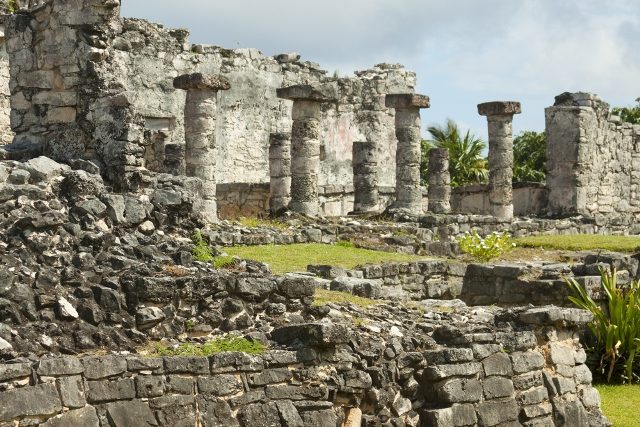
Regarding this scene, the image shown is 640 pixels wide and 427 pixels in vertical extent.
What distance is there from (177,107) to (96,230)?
56.9 feet

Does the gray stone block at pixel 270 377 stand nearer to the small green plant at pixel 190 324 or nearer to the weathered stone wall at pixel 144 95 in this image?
the small green plant at pixel 190 324

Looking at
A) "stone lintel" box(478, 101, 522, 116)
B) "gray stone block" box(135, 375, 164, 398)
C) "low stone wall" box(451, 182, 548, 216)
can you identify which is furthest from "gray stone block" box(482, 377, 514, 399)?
"low stone wall" box(451, 182, 548, 216)

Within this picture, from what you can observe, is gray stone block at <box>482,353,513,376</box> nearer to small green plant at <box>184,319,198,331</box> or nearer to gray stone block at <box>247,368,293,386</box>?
gray stone block at <box>247,368,293,386</box>

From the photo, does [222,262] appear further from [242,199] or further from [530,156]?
[530,156]

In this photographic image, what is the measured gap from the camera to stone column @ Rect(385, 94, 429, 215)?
2539 centimetres

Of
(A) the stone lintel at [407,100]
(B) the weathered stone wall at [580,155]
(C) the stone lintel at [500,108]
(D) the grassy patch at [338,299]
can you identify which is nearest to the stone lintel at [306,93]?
(A) the stone lintel at [407,100]

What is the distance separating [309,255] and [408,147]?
9363mm

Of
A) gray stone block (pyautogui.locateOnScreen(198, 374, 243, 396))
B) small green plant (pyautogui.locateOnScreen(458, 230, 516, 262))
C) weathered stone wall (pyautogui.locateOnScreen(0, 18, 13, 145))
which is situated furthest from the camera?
weathered stone wall (pyautogui.locateOnScreen(0, 18, 13, 145))

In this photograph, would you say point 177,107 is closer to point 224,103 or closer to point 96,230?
point 224,103

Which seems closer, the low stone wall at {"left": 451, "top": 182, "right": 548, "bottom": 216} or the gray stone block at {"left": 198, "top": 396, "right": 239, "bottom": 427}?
the gray stone block at {"left": 198, "top": 396, "right": 239, "bottom": 427}

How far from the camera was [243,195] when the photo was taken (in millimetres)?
25016

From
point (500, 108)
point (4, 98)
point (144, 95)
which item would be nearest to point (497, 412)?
point (4, 98)

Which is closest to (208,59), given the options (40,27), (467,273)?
(467,273)

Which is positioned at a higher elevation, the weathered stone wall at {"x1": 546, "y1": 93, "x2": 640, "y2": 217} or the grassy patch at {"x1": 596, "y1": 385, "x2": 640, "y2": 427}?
the weathered stone wall at {"x1": 546, "y1": 93, "x2": 640, "y2": 217}
